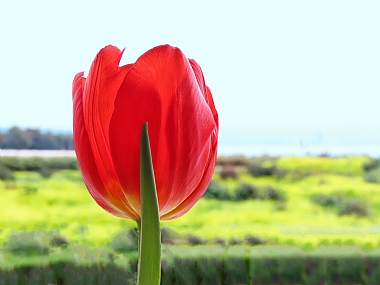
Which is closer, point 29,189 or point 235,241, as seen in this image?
point 235,241

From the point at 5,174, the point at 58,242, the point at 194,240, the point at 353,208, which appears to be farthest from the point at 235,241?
the point at 5,174

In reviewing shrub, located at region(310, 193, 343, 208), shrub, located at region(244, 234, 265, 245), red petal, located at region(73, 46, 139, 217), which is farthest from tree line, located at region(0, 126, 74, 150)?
red petal, located at region(73, 46, 139, 217)

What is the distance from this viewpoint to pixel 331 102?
5.85 metres

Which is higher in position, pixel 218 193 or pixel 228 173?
pixel 228 173

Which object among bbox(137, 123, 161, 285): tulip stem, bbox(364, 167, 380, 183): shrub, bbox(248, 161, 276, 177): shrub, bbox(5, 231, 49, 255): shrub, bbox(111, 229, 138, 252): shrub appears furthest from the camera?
bbox(248, 161, 276, 177): shrub

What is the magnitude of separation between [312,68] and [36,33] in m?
3.24

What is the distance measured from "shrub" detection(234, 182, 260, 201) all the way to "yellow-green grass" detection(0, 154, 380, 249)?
1.8 inches

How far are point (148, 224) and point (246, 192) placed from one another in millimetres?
4433

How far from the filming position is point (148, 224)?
17 centimetres

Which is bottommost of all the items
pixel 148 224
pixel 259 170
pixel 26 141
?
pixel 148 224

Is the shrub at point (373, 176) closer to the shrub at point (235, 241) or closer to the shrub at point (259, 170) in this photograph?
the shrub at point (259, 170)

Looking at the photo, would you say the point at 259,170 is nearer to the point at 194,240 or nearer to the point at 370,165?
the point at 370,165

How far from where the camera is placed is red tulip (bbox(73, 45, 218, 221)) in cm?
19

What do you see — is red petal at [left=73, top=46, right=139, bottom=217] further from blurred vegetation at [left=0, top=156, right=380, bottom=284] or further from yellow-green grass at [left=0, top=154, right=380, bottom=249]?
yellow-green grass at [left=0, top=154, right=380, bottom=249]
